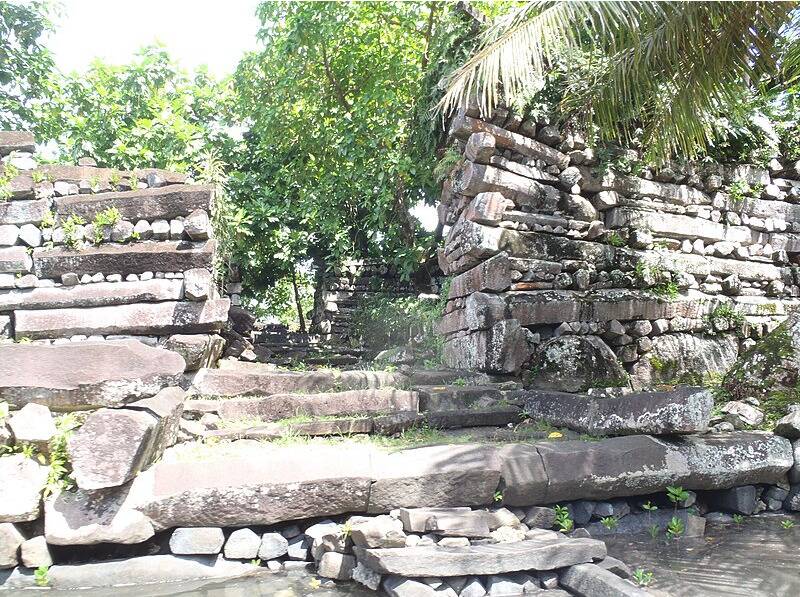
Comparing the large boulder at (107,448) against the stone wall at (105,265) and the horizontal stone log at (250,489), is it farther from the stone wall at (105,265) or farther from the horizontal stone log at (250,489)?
the stone wall at (105,265)

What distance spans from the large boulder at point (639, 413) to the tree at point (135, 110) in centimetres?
797

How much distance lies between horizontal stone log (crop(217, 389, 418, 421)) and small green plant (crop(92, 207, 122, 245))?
1940 millimetres

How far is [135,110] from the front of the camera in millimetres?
11148

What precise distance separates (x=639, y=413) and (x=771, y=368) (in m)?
1.95

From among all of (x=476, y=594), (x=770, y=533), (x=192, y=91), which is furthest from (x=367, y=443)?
(x=192, y=91)

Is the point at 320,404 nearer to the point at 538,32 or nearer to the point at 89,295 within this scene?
the point at 89,295

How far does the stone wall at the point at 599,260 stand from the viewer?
19.0ft

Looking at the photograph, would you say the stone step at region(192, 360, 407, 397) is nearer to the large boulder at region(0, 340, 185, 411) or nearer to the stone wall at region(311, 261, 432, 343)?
the large boulder at region(0, 340, 185, 411)

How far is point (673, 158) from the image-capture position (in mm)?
6938

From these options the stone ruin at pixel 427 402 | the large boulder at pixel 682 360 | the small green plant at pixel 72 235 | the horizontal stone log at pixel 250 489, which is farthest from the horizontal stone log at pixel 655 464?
the small green plant at pixel 72 235

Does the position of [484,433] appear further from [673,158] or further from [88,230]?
[673,158]

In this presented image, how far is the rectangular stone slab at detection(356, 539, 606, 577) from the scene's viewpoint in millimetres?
2818

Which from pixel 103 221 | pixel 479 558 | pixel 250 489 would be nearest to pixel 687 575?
pixel 479 558

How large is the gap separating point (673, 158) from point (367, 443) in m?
5.38
